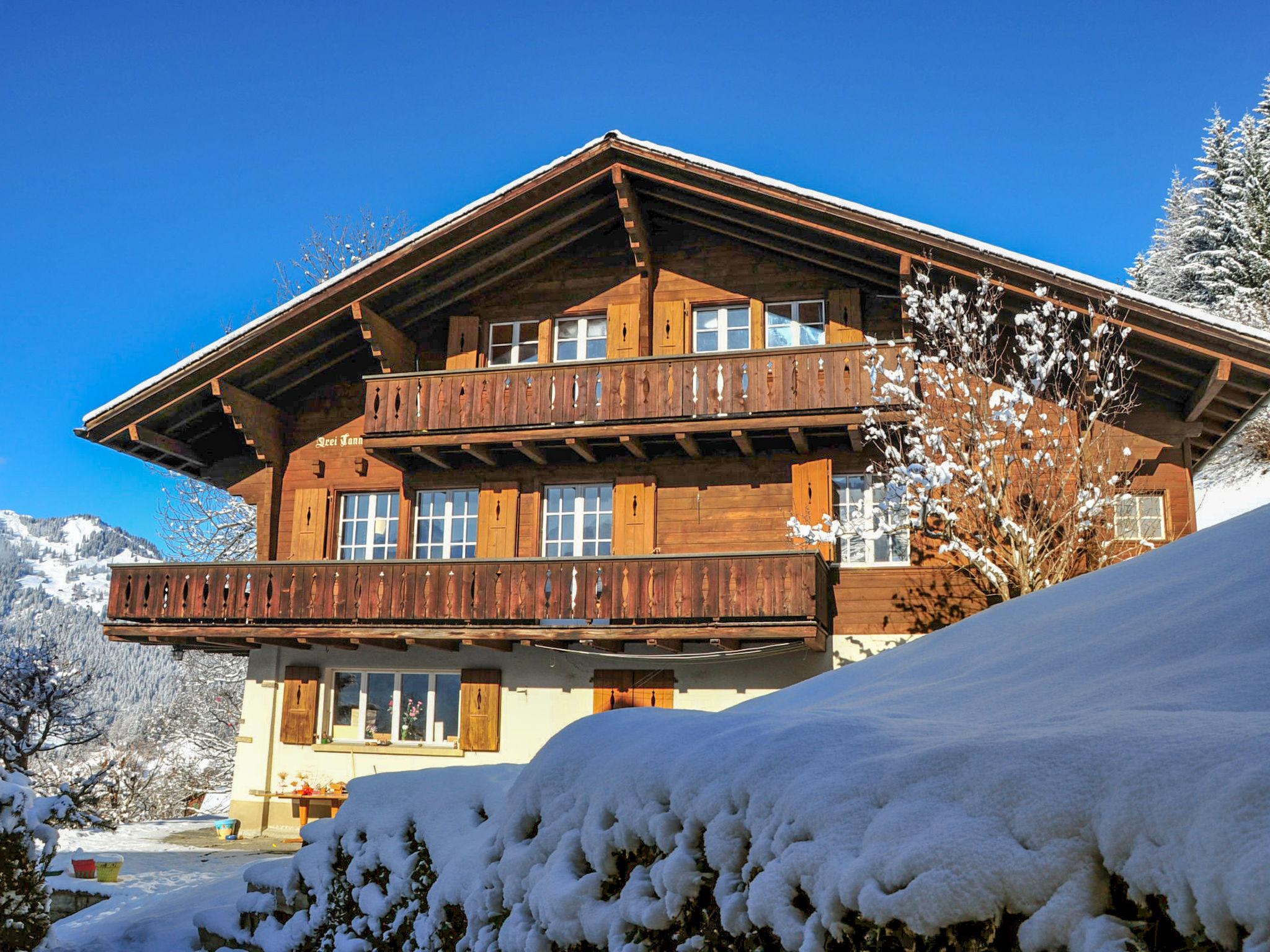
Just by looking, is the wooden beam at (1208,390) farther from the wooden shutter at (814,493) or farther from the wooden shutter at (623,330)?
the wooden shutter at (623,330)

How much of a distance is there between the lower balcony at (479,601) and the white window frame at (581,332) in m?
4.18

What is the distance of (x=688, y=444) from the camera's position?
17.2 m

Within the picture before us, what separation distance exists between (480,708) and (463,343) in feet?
20.5

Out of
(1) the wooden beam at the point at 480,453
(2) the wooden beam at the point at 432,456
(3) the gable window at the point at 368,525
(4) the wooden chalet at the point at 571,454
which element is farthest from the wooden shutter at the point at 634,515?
(3) the gable window at the point at 368,525

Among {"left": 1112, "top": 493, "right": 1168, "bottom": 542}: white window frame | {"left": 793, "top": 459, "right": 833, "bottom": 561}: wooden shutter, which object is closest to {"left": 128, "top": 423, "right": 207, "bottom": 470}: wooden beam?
{"left": 793, "top": 459, "right": 833, "bottom": 561}: wooden shutter

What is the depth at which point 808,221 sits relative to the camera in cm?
1717

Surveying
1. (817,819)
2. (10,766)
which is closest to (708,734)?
(817,819)

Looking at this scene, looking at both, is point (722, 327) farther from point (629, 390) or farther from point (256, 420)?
point (256, 420)

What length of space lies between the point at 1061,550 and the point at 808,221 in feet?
20.2

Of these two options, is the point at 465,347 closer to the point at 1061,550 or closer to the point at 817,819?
the point at 1061,550

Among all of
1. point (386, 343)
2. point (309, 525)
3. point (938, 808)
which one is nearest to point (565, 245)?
point (386, 343)

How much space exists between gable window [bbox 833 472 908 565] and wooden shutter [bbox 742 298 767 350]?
2570mm

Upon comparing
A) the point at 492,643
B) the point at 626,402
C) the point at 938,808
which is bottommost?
the point at 938,808

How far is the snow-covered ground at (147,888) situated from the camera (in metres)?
9.17
